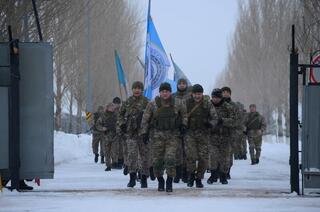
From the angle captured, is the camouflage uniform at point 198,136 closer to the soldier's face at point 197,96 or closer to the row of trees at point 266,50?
the soldier's face at point 197,96

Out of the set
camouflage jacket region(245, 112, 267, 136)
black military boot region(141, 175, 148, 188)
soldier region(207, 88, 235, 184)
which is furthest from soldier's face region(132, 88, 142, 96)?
camouflage jacket region(245, 112, 267, 136)

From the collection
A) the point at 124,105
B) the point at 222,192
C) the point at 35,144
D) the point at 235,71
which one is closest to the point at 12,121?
the point at 35,144

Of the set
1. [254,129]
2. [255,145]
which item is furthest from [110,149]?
[254,129]

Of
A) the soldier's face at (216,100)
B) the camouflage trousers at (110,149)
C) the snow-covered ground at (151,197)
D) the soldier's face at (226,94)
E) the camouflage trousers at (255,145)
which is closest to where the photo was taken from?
the snow-covered ground at (151,197)

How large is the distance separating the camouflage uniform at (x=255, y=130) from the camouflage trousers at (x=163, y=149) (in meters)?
10.7

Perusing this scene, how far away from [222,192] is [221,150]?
9.00 feet

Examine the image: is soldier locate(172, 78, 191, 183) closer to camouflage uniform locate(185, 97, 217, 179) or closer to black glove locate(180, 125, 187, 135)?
camouflage uniform locate(185, 97, 217, 179)

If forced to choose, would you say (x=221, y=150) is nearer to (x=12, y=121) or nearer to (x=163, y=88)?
(x=163, y=88)

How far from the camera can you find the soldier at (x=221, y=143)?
14.8 m

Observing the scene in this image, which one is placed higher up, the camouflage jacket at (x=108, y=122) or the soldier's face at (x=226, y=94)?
the soldier's face at (x=226, y=94)

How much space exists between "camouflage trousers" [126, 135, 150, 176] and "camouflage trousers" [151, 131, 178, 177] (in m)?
0.80

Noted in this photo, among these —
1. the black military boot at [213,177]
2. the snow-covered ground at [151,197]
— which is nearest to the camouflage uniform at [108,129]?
Result: the snow-covered ground at [151,197]

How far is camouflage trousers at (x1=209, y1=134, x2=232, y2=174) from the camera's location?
48.6 ft

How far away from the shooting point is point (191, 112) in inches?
529
